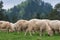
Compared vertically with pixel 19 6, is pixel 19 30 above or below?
below

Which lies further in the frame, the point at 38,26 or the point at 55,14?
the point at 55,14

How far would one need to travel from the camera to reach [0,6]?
69.4 metres

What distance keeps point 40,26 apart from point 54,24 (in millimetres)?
2429

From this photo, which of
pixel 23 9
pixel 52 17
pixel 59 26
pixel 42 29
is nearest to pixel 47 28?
pixel 42 29

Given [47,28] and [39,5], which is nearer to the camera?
[47,28]

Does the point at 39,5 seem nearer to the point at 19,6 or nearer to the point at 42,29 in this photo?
the point at 19,6

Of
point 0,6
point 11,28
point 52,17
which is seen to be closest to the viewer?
point 11,28

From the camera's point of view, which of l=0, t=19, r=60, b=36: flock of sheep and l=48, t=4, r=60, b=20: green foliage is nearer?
l=0, t=19, r=60, b=36: flock of sheep

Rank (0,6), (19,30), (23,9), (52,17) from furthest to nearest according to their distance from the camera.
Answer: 1. (23,9)
2. (0,6)
3. (52,17)
4. (19,30)

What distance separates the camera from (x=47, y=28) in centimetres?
1969

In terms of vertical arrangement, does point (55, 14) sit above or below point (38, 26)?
above

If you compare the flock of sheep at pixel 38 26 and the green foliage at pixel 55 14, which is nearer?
the flock of sheep at pixel 38 26

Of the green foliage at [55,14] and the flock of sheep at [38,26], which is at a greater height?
the green foliage at [55,14]

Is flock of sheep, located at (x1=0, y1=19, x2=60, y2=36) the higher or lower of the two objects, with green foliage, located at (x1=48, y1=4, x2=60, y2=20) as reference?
lower
